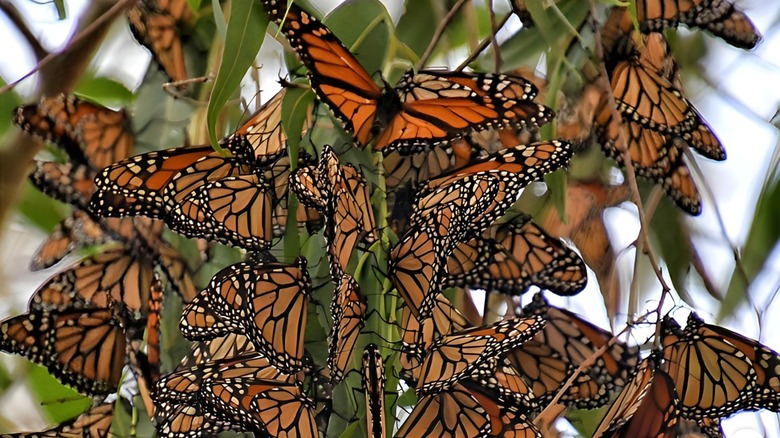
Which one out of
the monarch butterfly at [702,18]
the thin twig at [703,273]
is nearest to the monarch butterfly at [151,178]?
the monarch butterfly at [702,18]

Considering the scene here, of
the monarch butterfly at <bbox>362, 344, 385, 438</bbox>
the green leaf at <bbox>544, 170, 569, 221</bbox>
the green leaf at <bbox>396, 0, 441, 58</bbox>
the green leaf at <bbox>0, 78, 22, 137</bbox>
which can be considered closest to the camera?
the monarch butterfly at <bbox>362, 344, 385, 438</bbox>

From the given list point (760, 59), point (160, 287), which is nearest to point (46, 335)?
point (160, 287)

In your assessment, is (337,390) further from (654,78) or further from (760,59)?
(760,59)

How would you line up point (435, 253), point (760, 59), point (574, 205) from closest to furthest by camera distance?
point (435, 253)
point (574, 205)
point (760, 59)

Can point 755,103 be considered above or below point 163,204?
above

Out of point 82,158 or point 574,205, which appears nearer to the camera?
point 82,158

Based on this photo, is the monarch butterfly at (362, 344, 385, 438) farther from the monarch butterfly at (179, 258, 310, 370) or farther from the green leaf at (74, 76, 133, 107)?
the green leaf at (74, 76, 133, 107)

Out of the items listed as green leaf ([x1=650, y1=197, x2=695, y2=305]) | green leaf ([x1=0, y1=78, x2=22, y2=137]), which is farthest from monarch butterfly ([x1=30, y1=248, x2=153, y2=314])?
green leaf ([x1=650, y1=197, x2=695, y2=305])
